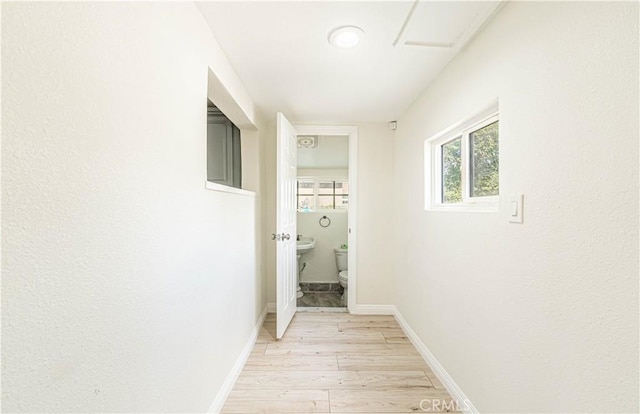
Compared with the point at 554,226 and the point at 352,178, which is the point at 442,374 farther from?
the point at 352,178

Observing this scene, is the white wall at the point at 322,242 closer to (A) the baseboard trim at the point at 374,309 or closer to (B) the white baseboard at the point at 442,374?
(A) the baseboard trim at the point at 374,309

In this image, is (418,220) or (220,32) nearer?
(220,32)

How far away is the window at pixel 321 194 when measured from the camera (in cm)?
454

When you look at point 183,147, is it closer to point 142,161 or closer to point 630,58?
point 142,161

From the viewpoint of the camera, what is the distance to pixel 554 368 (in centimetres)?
98

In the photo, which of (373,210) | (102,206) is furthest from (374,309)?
(102,206)

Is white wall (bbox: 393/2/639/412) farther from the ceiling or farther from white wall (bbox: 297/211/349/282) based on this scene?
white wall (bbox: 297/211/349/282)

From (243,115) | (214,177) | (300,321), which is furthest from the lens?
(300,321)

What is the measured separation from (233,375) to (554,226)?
1930 mm

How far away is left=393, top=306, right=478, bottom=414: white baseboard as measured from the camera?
1.51m

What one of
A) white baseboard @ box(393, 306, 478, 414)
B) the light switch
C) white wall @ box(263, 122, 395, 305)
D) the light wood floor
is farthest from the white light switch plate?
white wall @ box(263, 122, 395, 305)

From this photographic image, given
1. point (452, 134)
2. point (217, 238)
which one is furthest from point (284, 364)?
point (452, 134)

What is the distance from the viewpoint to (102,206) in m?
0.72

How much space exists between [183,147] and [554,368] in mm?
1674
